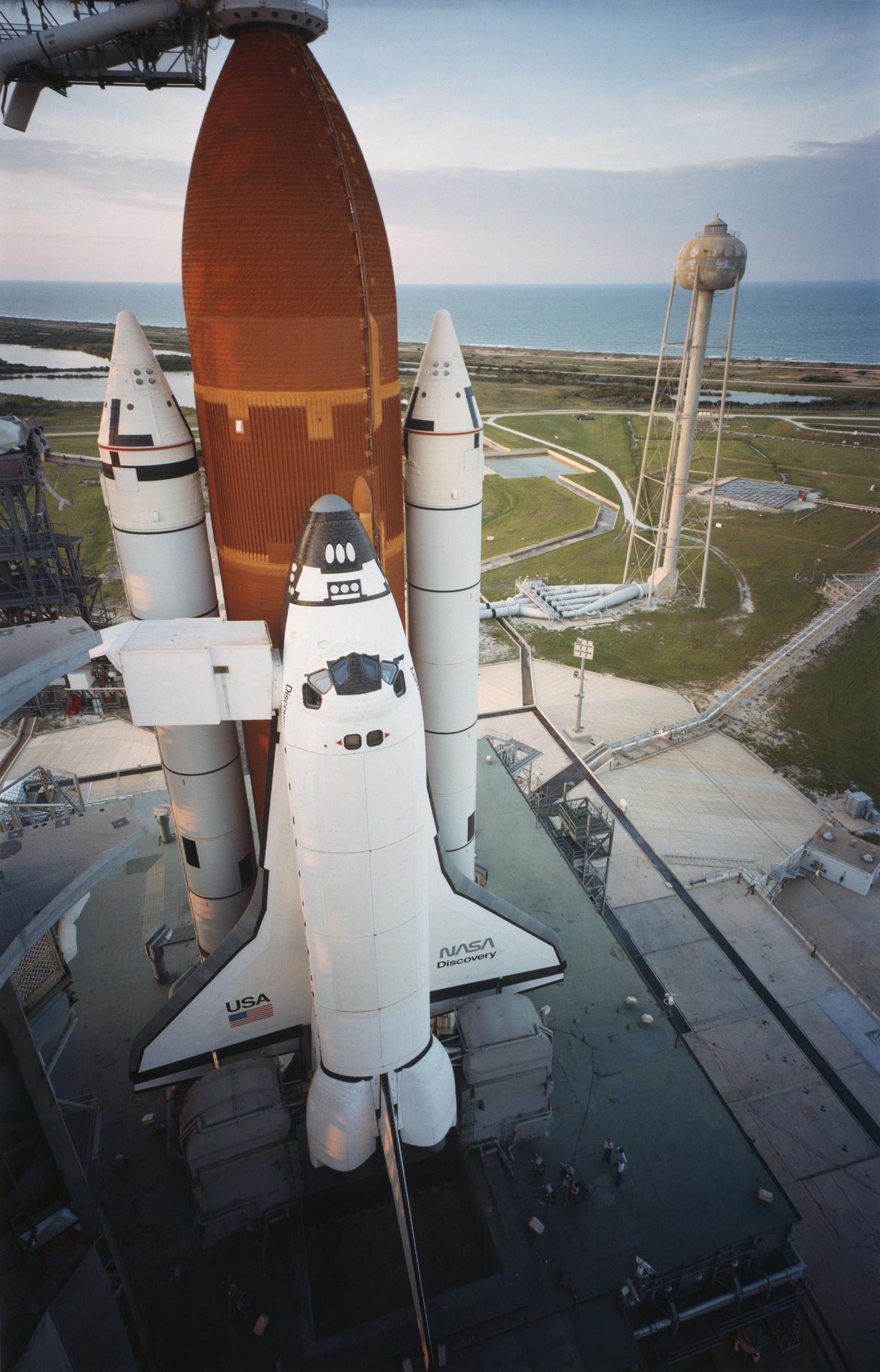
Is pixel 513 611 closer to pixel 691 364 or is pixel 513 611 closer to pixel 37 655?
pixel 691 364

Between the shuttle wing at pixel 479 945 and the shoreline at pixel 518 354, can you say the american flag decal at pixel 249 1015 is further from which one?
the shoreline at pixel 518 354

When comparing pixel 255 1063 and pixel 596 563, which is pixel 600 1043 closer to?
pixel 255 1063

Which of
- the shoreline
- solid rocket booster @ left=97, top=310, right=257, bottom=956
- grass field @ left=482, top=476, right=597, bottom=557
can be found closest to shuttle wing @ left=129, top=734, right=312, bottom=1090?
solid rocket booster @ left=97, top=310, right=257, bottom=956

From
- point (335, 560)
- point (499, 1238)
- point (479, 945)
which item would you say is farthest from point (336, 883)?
point (499, 1238)

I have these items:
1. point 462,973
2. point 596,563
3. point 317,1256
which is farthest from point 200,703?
point 596,563

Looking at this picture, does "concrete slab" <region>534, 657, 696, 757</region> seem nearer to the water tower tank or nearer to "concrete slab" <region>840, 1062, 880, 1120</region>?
"concrete slab" <region>840, 1062, 880, 1120</region>
